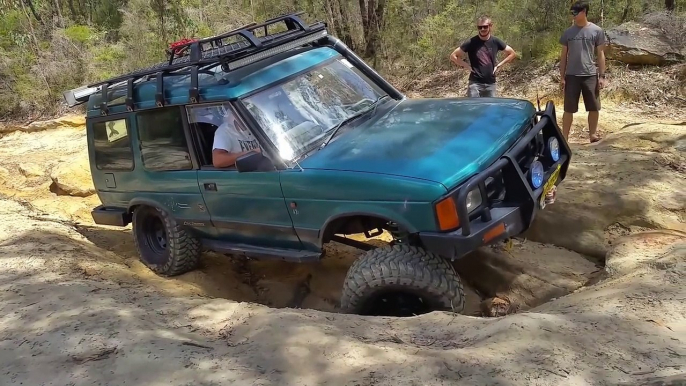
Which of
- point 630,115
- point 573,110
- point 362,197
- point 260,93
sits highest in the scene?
point 260,93

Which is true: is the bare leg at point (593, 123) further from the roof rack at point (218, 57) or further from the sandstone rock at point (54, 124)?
the sandstone rock at point (54, 124)

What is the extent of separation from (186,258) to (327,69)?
212 centimetres

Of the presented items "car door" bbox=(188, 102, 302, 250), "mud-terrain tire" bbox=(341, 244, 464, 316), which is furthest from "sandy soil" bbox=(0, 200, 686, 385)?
"car door" bbox=(188, 102, 302, 250)

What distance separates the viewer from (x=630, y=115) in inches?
339

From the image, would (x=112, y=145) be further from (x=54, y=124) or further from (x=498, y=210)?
(x=54, y=124)

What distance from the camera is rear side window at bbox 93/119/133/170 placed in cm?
527

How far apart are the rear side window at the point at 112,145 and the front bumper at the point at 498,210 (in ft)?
10.3

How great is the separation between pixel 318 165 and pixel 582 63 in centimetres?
440

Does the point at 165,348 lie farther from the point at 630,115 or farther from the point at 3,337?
the point at 630,115

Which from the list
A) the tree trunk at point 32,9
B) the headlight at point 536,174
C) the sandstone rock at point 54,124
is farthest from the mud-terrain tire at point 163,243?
the tree trunk at point 32,9

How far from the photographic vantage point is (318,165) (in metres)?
3.90

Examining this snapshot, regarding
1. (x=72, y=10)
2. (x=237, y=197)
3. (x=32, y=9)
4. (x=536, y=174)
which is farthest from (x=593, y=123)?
(x=72, y=10)

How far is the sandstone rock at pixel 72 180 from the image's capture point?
8867 mm

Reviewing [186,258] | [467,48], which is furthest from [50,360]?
[467,48]
